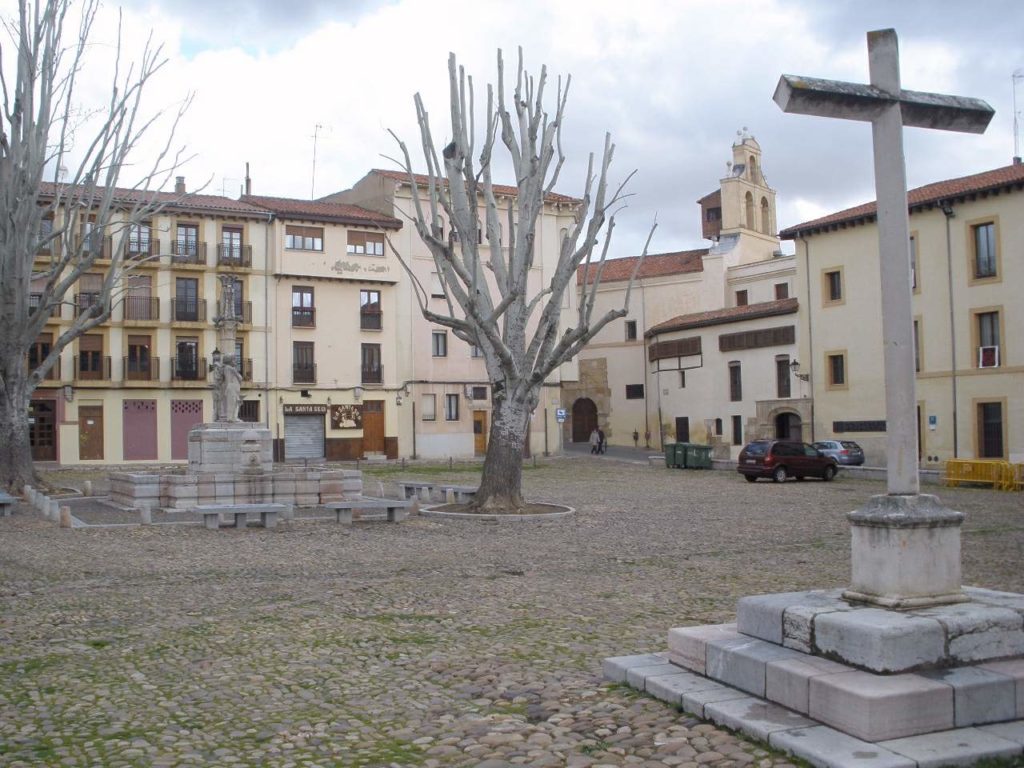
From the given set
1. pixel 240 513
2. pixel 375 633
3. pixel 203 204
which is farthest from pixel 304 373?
pixel 375 633

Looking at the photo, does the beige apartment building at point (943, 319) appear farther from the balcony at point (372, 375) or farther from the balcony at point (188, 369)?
the balcony at point (188, 369)

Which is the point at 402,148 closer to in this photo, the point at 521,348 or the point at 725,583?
the point at 521,348

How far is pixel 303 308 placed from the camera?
147 ft

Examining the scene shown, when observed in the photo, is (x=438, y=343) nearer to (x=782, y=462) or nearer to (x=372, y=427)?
(x=372, y=427)

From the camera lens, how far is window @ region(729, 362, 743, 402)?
4681cm

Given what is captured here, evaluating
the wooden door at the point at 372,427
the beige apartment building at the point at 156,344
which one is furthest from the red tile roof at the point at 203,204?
the wooden door at the point at 372,427

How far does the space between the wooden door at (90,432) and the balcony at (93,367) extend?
1.23 meters

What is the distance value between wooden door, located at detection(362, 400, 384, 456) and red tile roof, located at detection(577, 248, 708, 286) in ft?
47.0

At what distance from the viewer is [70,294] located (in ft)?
137

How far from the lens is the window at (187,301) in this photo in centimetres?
4303

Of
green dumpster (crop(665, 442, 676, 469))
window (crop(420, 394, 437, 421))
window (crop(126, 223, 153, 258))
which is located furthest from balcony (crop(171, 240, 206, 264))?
green dumpster (crop(665, 442, 676, 469))

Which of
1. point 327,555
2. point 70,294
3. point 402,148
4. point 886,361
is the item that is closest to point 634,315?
point 70,294

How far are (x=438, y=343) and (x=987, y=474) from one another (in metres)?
26.0

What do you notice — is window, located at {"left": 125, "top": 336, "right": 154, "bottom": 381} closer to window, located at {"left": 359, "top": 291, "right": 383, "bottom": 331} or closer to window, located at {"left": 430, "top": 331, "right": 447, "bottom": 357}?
window, located at {"left": 359, "top": 291, "right": 383, "bottom": 331}
